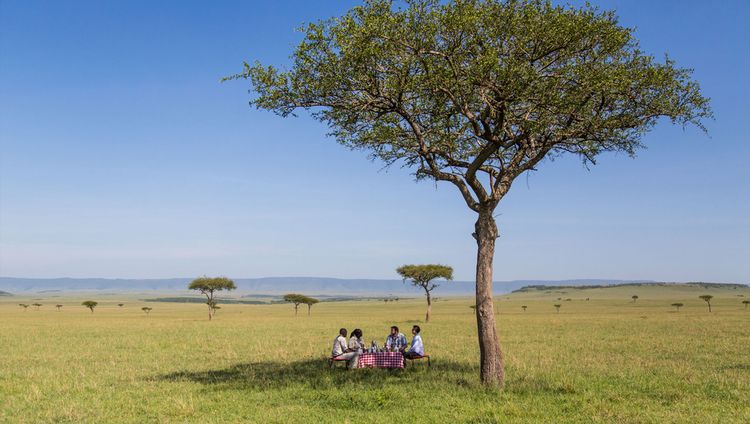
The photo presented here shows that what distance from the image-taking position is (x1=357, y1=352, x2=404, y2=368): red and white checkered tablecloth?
20844mm

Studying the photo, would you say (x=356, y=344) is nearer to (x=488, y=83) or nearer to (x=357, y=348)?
(x=357, y=348)

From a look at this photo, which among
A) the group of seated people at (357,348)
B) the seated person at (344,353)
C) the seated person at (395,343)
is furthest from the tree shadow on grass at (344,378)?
the seated person at (395,343)

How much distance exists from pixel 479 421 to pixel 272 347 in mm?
23055

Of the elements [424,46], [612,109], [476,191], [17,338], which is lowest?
[17,338]

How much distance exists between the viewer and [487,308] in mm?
18016

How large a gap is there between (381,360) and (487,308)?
5.18 meters

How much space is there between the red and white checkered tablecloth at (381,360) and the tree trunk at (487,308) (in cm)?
383

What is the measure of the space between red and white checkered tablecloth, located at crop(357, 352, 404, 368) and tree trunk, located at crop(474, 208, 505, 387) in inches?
151

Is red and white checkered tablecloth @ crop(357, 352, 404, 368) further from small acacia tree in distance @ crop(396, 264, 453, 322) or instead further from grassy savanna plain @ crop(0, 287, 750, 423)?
small acacia tree in distance @ crop(396, 264, 453, 322)

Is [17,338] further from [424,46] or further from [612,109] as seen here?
[612,109]

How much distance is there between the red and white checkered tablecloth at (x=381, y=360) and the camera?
20844 millimetres

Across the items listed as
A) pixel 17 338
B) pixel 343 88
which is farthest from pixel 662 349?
pixel 17 338

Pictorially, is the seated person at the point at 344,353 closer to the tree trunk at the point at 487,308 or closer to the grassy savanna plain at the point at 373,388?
the grassy savanna plain at the point at 373,388

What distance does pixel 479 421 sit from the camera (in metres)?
13.1
